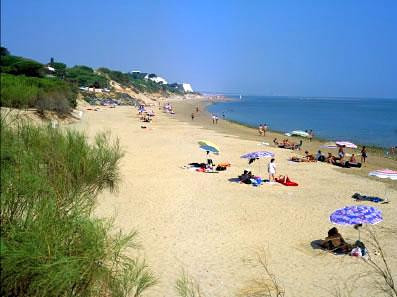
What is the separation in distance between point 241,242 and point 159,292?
294 cm

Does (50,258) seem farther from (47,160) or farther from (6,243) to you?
(47,160)

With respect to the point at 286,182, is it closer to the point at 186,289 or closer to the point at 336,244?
the point at 336,244

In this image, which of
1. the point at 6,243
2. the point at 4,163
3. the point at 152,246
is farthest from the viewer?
the point at 152,246

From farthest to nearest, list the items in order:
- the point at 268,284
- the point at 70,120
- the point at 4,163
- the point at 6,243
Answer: the point at 70,120, the point at 268,284, the point at 6,243, the point at 4,163

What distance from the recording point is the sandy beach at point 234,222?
7441 mm

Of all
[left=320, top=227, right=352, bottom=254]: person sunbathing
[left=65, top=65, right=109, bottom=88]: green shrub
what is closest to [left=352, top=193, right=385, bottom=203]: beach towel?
[left=320, top=227, right=352, bottom=254]: person sunbathing

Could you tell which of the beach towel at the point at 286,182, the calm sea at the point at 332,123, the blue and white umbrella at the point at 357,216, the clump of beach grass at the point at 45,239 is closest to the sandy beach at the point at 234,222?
the beach towel at the point at 286,182

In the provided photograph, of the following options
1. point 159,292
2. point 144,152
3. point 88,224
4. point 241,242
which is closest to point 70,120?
point 144,152

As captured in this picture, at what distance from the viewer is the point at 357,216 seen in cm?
828

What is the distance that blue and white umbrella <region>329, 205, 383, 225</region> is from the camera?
816 cm

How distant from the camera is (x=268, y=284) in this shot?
7.11 metres

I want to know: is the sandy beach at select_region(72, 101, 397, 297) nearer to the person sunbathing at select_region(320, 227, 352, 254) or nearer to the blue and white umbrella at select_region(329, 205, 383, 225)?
the person sunbathing at select_region(320, 227, 352, 254)

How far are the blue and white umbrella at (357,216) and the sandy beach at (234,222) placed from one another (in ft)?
2.62

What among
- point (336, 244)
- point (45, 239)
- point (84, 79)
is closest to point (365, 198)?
point (336, 244)
